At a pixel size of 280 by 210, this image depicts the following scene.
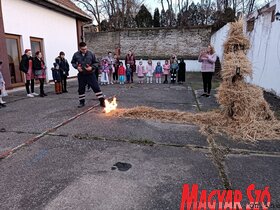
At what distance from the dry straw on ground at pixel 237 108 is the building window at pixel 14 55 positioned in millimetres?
7338

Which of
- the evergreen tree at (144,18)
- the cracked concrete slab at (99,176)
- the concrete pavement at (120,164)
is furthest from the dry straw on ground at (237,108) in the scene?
the evergreen tree at (144,18)

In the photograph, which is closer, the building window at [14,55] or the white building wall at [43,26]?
the white building wall at [43,26]

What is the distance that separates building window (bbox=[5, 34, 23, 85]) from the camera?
32.5 feet

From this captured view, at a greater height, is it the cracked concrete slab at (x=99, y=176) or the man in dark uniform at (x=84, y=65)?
the man in dark uniform at (x=84, y=65)

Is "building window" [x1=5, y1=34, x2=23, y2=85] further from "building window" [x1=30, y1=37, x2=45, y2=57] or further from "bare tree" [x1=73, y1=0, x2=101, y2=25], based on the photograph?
"bare tree" [x1=73, y1=0, x2=101, y2=25]

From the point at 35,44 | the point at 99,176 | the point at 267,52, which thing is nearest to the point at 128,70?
the point at 35,44

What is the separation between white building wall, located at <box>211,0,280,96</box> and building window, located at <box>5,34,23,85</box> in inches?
332

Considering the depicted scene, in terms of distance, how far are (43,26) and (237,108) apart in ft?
34.8

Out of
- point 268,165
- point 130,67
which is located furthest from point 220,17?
point 268,165

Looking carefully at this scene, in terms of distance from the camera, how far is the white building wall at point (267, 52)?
24.3 feet

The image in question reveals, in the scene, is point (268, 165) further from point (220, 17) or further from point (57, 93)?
point (220, 17)

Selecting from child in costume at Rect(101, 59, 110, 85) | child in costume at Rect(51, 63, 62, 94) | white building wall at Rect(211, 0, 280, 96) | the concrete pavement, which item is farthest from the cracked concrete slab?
child in costume at Rect(101, 59, 110, 85)

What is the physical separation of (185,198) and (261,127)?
2.80 m

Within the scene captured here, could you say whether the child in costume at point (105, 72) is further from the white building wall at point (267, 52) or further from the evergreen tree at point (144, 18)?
the evergreen tree at point (144, 18)
